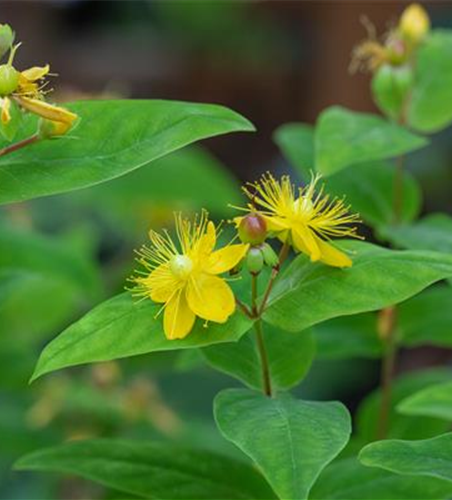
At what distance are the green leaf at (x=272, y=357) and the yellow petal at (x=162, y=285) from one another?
10 cm

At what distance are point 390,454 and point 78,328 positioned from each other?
24 cm

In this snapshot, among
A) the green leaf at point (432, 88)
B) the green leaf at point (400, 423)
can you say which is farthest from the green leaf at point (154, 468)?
the green leaf at point (432, 88)

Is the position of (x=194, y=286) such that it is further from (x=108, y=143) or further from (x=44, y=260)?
(x=44, y=260)

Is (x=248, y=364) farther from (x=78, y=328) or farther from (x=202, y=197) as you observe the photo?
(x=202, y=197)

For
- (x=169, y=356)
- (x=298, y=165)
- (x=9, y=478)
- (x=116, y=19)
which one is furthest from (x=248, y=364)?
(x=116, y=19)

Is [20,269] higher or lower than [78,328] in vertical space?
lower

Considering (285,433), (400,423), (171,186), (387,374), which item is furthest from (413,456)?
(171,186)

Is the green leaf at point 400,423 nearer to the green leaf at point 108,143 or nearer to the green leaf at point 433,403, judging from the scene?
the green leaf at point 433,403

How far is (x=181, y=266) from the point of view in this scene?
0.84 metres

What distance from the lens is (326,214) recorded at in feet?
2.96

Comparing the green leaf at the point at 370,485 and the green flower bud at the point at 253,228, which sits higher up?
the green flower bud at the point at 253,228

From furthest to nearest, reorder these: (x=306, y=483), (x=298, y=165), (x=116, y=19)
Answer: (x=116, y=19)
(x=298, y=165)
(x=306, y=483)

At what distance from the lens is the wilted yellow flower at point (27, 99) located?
82 centimetres

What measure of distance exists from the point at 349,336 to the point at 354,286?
1.43ft
